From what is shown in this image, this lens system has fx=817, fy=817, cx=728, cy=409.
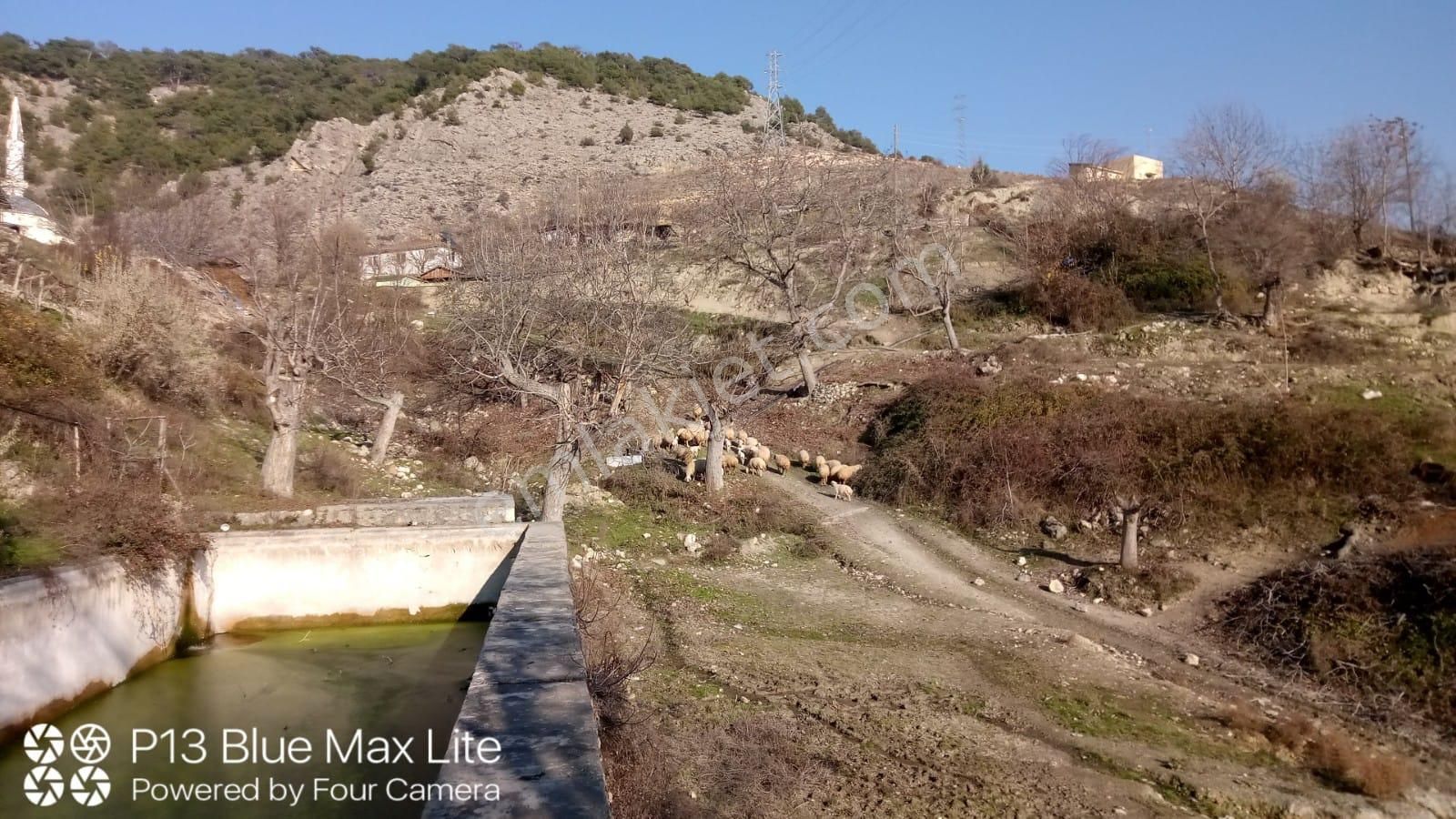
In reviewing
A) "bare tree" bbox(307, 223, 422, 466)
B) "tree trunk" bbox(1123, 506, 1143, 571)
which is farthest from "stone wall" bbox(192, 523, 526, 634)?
"tree trunk" bbox(1123, 506, 1143, 571)

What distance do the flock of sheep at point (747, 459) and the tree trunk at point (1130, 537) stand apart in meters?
5.69

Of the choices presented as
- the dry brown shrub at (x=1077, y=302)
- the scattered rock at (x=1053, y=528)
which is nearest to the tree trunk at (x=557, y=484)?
the scattered rock at (x=1053, y=528)

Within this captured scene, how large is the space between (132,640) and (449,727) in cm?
332

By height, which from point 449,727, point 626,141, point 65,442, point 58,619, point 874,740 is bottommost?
point 874,740

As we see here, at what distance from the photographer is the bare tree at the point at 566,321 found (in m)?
13.2

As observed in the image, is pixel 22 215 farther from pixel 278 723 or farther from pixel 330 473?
pixel 278 723

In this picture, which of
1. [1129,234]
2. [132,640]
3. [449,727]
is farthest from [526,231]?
[1129,234]

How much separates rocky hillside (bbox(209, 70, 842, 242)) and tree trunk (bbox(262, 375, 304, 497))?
22893 millimetres

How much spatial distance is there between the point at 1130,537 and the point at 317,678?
1054cm

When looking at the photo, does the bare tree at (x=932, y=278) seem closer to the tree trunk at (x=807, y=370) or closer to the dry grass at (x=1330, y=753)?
the tree trunk at (x=807, y=370)

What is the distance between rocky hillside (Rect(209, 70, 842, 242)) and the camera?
41781 mm

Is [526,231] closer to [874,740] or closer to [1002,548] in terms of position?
[1002,548]

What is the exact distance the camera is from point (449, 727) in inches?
245

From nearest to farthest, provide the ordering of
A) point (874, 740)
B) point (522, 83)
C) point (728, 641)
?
point (874, 740), point (728, 641), point (522, 83)
